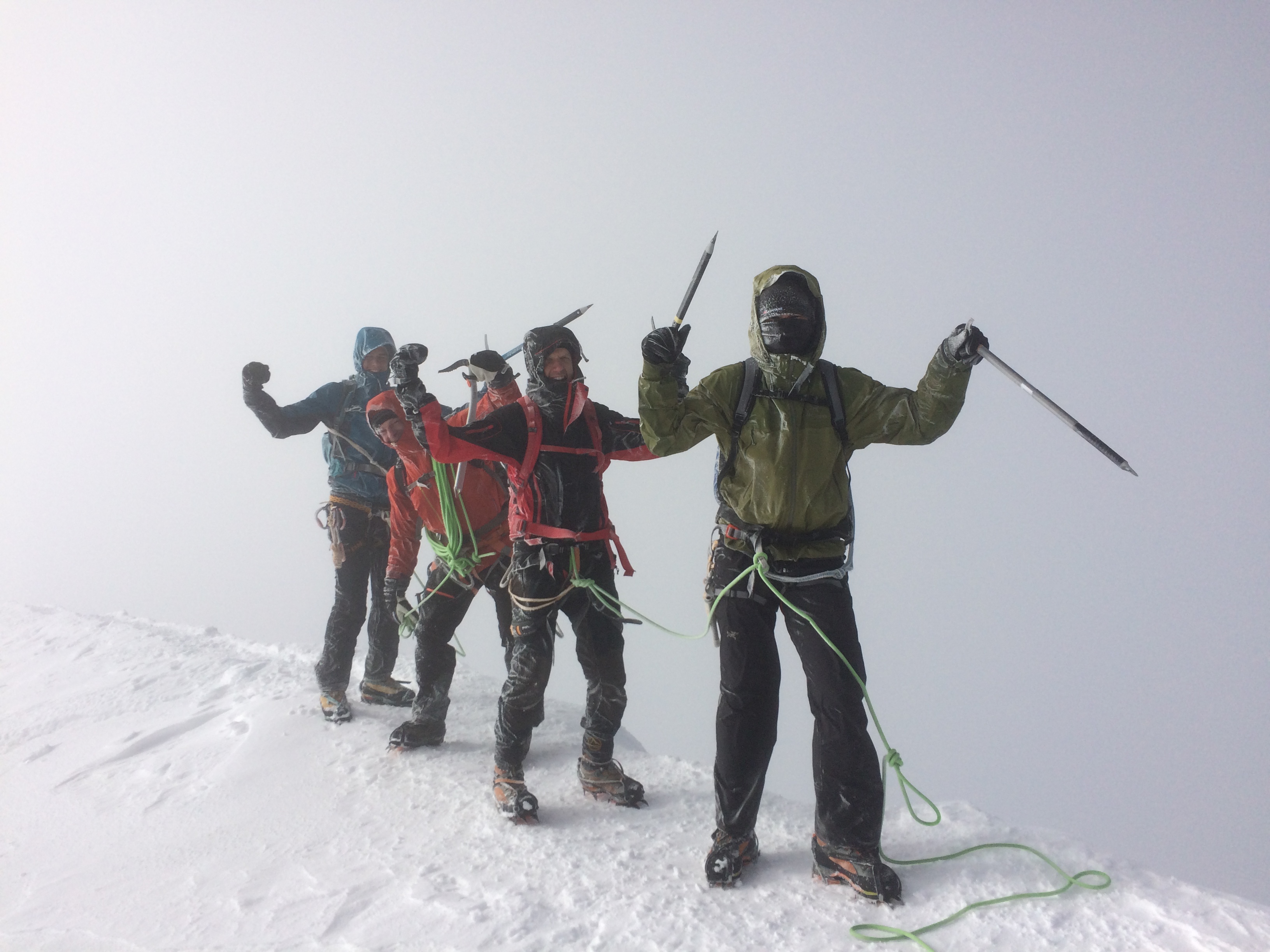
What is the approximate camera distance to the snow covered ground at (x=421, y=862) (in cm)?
Answer: 336

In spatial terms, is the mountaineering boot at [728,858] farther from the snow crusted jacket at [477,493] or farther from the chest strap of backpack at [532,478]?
the snow crusted jacket at [477,493]

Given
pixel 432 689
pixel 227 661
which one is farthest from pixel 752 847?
pixel 227 661

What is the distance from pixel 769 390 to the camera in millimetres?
3842

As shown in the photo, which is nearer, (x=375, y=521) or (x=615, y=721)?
(x=615, y=721)

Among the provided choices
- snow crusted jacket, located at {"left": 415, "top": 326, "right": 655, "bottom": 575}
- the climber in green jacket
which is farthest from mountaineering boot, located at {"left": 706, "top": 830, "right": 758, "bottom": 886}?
snow crusted jacket, located at {"left": 415, "top": 326, "right": 655, "bottom": 575}

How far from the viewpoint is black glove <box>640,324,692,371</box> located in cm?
356

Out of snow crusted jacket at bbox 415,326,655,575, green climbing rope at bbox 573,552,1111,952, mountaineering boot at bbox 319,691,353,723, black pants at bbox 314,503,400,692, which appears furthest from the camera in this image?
black pants at bbox 314,503,400,692

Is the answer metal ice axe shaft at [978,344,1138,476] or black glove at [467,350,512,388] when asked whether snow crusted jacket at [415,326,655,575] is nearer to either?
black glove at [467,350,512,388]

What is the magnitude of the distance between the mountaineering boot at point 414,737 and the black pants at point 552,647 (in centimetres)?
119

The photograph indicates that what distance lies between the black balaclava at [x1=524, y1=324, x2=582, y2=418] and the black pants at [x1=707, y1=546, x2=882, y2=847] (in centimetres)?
150

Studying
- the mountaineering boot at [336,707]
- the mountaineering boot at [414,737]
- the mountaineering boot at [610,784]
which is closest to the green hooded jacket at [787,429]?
the mountaineering boot at [610,784]

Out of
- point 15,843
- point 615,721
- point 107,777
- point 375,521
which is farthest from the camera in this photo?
point 375,521

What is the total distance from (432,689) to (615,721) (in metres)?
1.56

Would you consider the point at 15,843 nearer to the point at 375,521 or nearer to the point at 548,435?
the point at 375,521
